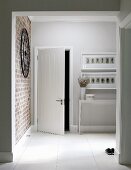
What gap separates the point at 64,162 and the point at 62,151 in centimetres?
73

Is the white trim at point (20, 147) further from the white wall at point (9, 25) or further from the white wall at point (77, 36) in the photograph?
the white wall at point (77, 36)

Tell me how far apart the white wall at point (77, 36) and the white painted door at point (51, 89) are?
0.37 metres

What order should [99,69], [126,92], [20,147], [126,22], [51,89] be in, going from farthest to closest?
[99,69], [51,89], [20,147], [126,92], [126,22]

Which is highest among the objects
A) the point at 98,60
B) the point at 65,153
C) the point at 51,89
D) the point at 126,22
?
the point at 126,22

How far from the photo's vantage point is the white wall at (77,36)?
722cm

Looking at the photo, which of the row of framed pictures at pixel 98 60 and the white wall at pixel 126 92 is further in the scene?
the row of framed pictures at pixel 98 60

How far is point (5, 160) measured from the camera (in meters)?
4.47

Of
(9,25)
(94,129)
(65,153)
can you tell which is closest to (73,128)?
(94,129)

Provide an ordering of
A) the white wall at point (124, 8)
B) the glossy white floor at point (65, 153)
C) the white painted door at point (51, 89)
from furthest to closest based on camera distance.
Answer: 1. the white painted door at point (51, 89)
2. the glossy white floor at point (65, 153)
3. the white wall at point (124, 8)

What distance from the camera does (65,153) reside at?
508cm

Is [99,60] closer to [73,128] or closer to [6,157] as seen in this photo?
[73,128]

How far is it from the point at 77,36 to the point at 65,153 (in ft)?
10.9

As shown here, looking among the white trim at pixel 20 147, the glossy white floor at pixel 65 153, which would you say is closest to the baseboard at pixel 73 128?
the glossy white floor at pixel 65 153

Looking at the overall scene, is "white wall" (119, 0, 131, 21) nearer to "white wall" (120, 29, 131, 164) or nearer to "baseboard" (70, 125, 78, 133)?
"white wall" (120, 29, 131, 164)
